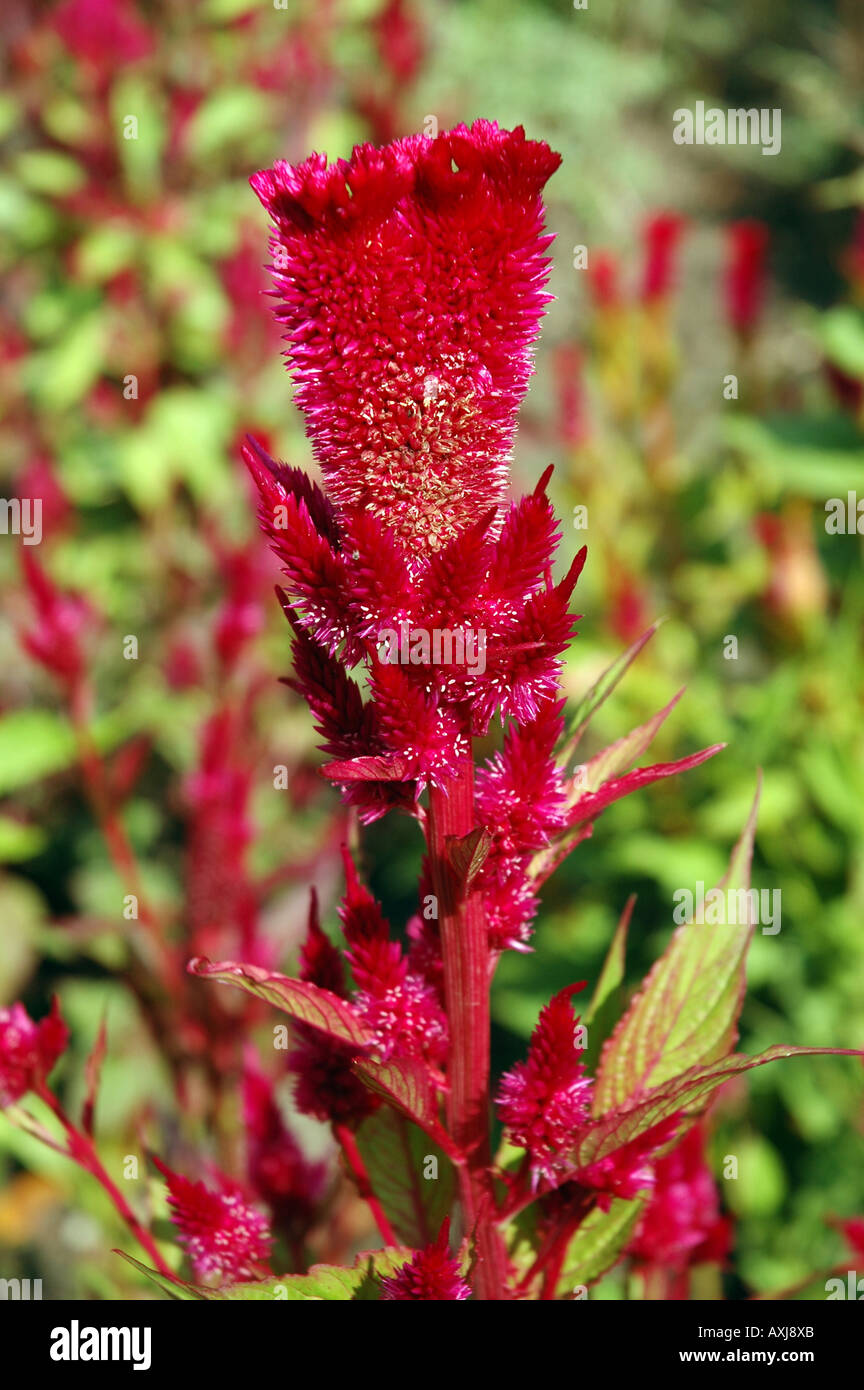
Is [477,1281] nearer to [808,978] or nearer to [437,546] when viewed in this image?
[437,546]

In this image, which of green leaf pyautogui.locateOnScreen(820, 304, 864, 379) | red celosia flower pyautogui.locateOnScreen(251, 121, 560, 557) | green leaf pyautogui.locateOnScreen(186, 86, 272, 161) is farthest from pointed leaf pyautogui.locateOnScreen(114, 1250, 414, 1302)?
green leaf pyautogui.locateOnScreen(186, 86, 272, 161)

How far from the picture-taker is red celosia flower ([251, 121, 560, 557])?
0.53 metres

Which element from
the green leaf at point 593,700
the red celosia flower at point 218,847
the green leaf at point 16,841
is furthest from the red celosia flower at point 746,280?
the green leaf at point 593,700

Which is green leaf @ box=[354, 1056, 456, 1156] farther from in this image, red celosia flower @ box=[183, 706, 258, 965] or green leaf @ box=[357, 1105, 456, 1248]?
red celosia flower @ box=[183, 706, 258, 965]

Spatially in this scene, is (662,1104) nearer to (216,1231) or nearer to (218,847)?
(216,1231)

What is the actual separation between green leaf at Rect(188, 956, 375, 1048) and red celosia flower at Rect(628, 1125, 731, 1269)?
27 centimetres

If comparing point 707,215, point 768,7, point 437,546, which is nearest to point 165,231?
point 437,546

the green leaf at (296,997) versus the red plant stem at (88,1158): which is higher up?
the green leaf at (296,997)

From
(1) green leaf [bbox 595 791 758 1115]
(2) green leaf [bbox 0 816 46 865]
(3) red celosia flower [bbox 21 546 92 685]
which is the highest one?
(3) red celosia flower [bbox 21 546 92 685]

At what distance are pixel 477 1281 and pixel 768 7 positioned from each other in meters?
5.97

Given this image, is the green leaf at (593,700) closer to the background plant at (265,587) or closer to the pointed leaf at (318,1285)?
the pointed leaf at (318,1285)

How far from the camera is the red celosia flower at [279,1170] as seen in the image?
0.85m

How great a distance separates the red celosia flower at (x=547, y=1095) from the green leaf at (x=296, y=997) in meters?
0.09

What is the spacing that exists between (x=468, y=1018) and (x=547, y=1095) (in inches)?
2.3
